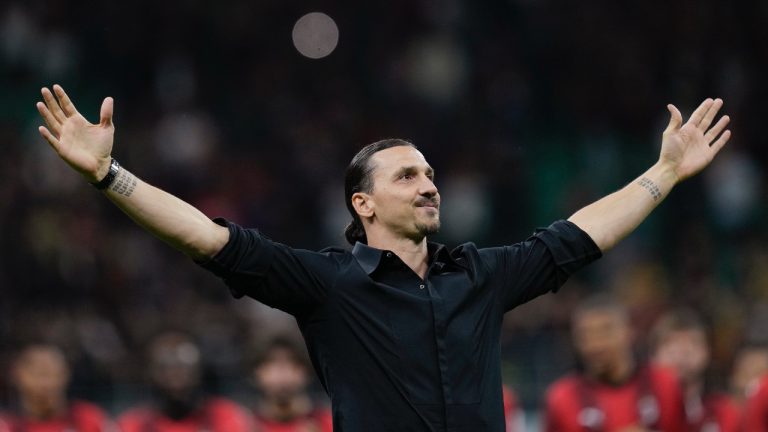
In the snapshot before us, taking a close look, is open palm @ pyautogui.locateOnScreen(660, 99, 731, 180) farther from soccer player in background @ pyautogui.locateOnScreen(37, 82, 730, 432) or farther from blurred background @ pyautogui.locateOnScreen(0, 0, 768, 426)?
blurred background @ pyautogui.locateOnScreen(0, 0, 768, 426)

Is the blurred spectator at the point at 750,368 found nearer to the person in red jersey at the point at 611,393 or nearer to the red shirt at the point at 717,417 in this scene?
the red shirt at the point at 717,417

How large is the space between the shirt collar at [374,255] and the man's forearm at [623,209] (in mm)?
486

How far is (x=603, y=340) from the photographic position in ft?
23.6

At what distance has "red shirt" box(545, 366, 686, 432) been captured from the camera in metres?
7.22

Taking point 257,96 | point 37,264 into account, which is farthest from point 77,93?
point 37,264

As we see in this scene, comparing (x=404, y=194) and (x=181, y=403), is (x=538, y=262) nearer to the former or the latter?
(x=404, y=194)

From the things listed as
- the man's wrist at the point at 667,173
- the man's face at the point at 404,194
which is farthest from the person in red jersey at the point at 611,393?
the man's face at the point at 404,194

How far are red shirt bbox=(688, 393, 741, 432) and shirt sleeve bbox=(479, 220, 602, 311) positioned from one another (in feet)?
10.6

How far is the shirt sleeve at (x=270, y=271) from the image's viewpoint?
4.21 metres

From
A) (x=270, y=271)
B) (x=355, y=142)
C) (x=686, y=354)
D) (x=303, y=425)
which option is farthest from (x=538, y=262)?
(x=355, y=142)

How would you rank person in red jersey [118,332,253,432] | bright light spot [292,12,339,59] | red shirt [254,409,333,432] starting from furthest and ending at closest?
bright light spot [292,12,339,59], person in red jersey [118,332,253,432], red shirt [254,409,333,432]

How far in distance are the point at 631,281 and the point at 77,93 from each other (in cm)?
588

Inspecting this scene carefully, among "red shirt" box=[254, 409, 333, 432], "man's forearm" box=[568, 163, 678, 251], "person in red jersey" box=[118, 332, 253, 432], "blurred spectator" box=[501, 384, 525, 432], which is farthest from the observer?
"blurred spectator" box=[501, 384, 525, 432]

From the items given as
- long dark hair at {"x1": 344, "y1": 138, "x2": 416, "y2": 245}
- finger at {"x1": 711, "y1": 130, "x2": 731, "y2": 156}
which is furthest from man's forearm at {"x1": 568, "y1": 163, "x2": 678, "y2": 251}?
long dark hair at {"x1": 344, "y1": 138, "x2": 416, "y2": 245}
